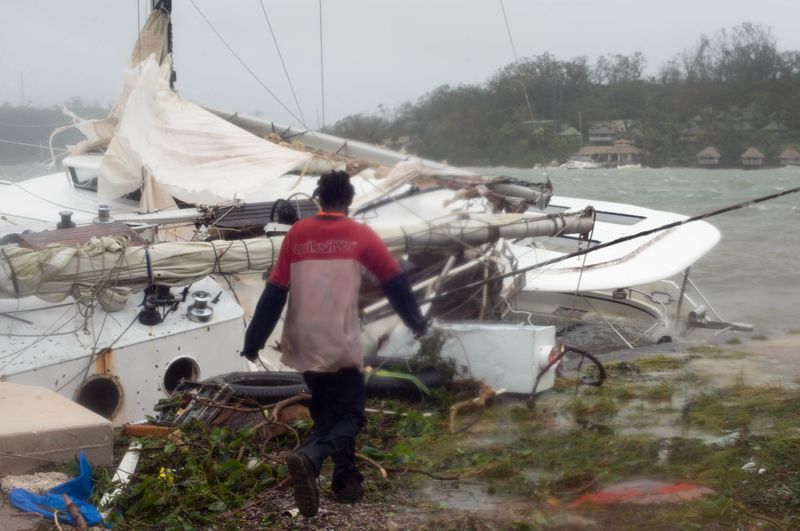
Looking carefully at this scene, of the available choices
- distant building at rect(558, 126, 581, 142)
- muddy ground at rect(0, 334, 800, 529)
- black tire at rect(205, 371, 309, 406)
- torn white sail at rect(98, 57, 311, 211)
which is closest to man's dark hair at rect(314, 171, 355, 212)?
muddy ground at rect(0, 334, 800, 529)

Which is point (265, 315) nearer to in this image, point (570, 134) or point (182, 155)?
point (570, 134)

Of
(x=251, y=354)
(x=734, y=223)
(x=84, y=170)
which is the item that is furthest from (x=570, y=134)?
(x=734, y=223)

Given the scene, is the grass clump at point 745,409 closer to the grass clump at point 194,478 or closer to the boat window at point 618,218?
the grass clump at point 194,478

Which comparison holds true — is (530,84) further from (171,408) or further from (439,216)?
(171,408)

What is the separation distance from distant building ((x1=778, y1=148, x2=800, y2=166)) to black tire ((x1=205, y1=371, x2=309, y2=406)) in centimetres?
2240

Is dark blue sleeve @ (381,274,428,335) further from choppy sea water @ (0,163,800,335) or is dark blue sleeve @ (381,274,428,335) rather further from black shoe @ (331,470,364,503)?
choppy sea water @ (0,163,800,335)

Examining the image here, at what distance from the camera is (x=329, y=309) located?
379 cm

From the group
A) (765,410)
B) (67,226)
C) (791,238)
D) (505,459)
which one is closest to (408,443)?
(505,459)

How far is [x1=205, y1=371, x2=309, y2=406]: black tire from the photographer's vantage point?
17.9 feet

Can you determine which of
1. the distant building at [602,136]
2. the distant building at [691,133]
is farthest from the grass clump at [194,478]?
the distant building at [691,133]

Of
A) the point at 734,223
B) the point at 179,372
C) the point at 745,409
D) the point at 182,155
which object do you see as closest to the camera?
the point at 745,409

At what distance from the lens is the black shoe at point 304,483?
363 cm

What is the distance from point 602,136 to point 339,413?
6424 mm

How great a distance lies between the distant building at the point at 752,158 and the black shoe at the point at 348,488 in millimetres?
23348
